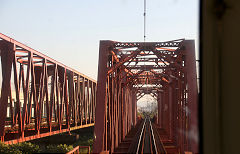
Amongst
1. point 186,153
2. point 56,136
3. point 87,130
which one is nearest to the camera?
point 186,153

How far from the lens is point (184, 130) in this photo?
15.0 metres

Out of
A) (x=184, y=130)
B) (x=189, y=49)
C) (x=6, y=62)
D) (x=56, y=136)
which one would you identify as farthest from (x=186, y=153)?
(x=56, y=136)
